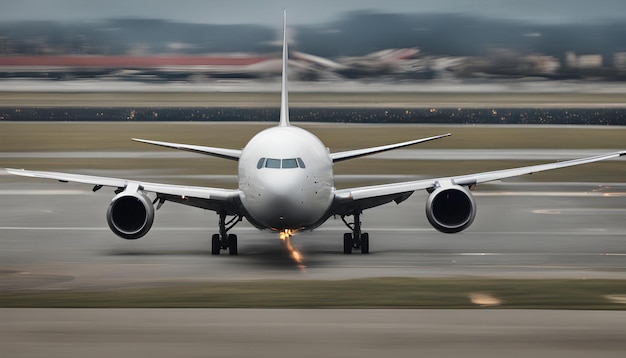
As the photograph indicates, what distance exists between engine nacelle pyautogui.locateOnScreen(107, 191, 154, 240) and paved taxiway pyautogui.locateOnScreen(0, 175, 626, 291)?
1.99ft

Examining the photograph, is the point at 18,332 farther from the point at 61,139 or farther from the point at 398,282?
the point at 61,139

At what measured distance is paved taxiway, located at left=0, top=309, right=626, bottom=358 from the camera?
547 inches

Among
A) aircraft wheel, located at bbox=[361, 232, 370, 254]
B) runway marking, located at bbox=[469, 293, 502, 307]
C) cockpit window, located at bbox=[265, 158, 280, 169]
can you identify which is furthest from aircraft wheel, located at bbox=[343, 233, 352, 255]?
runway marking, located at bbox=[469, 293, 502, 307]

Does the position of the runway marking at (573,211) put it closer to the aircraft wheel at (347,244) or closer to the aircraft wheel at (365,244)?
the aircraft wheel at (365,244)

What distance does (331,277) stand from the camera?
840 inches

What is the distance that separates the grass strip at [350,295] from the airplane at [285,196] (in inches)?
104

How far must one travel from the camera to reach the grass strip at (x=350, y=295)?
17.5 meters

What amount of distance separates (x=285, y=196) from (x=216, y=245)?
10.2 ft

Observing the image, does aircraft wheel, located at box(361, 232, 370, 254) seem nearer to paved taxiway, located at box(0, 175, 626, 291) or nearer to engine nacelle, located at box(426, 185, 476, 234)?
paved taxiway, located at box(0, 175, 626, 291)

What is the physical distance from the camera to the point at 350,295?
1852cm

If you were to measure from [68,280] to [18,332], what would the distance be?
547 centimetres

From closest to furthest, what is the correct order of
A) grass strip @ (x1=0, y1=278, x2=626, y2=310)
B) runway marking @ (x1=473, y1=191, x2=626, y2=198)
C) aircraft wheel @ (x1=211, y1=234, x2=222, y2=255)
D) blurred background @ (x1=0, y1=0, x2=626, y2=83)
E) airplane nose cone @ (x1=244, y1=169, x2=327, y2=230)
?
grass strip @ (x1=0, y1=278, x2=626, y2=310), airplane nose cone @ (x1=244, y1=169, x2=327, y2=230), aircraft wheel @ (x1=211, y1=234, x2=222, y2=255), runway marking @ (x1=473, y1=191, x2=626, y2=198), blurred background @ (x1=0, y1=0, x2=626, y2=83)

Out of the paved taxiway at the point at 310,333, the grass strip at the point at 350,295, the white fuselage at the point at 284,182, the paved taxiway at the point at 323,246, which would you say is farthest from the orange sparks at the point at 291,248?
the paved taxiway at the point at 310,333

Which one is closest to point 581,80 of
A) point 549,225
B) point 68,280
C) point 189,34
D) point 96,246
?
point 189,34
